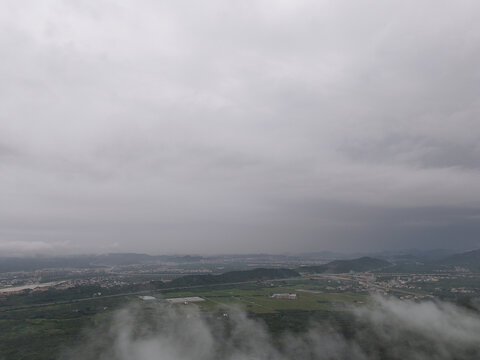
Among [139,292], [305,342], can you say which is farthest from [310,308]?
[139,292]

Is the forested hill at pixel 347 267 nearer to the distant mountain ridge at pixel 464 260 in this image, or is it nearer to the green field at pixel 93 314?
the distant mountain ridge at pixel 464 260

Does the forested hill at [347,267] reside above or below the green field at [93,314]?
above

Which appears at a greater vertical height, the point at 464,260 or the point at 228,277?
the point at 464,260

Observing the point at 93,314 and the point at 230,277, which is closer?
the point at 93,314

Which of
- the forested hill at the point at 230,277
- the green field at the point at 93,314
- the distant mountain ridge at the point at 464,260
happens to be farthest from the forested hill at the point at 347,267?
the green field at the point at 93,314

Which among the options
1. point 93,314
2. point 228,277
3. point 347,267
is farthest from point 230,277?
point 347,267

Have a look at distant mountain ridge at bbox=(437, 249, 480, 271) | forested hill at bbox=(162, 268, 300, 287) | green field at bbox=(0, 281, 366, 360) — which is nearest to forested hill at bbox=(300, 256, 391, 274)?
forested hill at bbox=(162, 268, 300, 287)

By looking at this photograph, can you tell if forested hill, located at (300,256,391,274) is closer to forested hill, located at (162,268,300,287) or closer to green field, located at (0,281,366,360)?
forested hill, located at (162,268,300,287)

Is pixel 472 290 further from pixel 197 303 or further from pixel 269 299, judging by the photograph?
pixel 197 303

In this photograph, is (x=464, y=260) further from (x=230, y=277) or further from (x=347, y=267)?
(x=230, y=277)
